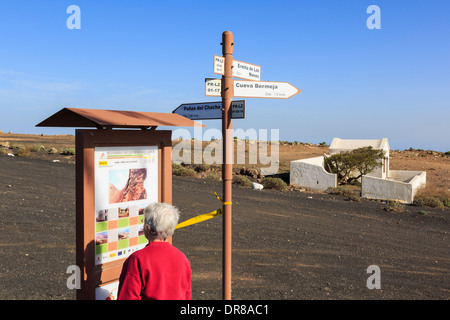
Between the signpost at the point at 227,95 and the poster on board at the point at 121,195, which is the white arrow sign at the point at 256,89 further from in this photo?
the poster on board at the point at 121,195

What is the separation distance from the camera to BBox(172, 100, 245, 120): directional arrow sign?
177 inches

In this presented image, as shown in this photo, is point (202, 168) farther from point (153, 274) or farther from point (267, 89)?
point (153, 274)

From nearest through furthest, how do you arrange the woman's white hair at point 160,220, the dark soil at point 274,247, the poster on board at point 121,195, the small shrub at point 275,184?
the woman's white hair at point 160,220 → the poster on board at point 121,195 → the dark soil at point 274,247 → the small shrub at point 275,184

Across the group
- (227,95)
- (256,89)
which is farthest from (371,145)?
(227,95)

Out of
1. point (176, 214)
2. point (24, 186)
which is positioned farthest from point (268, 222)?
point (24, 186)

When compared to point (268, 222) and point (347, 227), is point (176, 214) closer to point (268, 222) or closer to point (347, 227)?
point (268, 222)

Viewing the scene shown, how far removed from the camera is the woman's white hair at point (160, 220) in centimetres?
300

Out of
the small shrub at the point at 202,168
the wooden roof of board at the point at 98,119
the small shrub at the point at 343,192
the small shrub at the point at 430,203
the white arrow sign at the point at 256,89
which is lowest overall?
the small shrub at the point at 430,203

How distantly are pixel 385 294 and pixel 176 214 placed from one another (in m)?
5.09

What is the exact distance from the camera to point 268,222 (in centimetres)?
1175

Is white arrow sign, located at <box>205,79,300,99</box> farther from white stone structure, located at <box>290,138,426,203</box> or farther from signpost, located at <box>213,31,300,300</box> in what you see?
white stone structure, located at <box>290,138,426,203</box>

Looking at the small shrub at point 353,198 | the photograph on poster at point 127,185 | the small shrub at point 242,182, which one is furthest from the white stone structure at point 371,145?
the photograph on poster at point 127,185

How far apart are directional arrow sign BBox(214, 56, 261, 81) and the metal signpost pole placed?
0.24ft

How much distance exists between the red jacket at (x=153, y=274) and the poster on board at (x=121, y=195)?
1.24 meters
